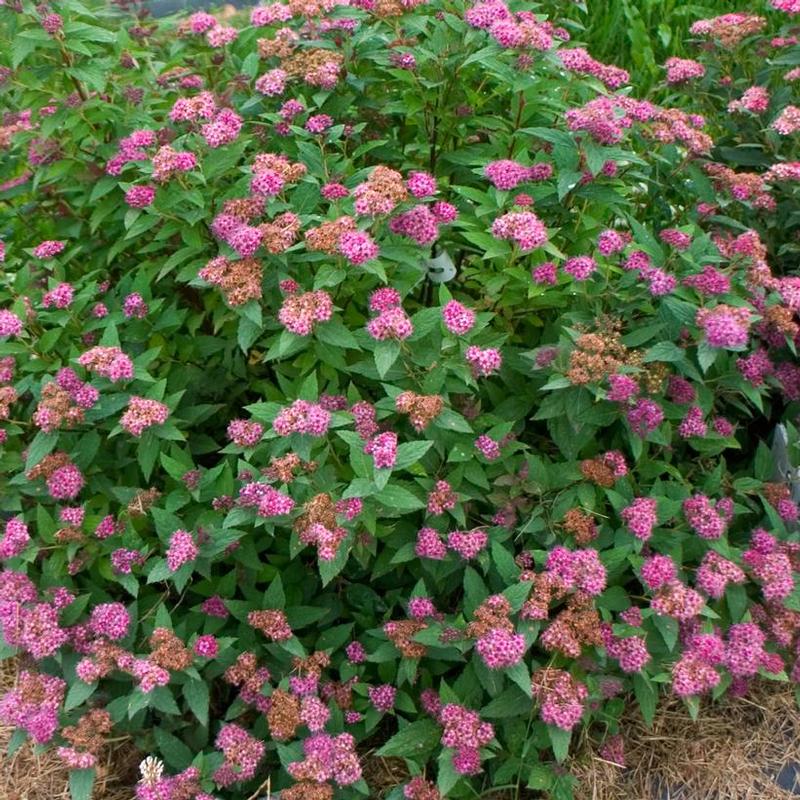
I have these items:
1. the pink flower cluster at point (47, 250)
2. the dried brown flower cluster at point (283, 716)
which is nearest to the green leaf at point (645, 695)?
the dried brown flower cluster at point (283, 716)

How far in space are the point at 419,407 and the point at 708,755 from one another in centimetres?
150

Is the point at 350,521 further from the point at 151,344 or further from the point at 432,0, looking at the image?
the point at 432,0

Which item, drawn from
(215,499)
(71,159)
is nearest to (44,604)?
(215,499)

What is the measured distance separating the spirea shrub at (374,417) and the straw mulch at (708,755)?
6.3 inches

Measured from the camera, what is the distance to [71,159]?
279 cm

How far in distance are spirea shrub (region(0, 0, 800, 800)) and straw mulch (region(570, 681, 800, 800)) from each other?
0.52ft

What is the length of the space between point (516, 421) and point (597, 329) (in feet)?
1.18

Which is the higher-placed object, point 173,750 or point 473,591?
point 473,591

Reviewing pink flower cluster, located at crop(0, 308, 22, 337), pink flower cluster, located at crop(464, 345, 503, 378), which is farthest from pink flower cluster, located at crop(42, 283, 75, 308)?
pink flower cluster, located at crop(464, 345, 503, 378)

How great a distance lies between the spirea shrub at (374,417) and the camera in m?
2.26

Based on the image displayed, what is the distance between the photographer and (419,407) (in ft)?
7.26

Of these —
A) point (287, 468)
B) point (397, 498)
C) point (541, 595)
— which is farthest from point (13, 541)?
point (541, 595)

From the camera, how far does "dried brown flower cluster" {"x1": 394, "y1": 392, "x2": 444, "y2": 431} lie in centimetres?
A: 220

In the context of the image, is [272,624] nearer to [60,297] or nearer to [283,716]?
[283,716]
